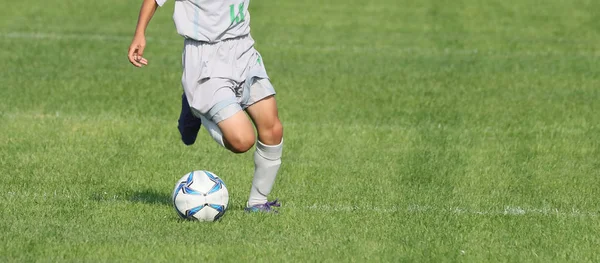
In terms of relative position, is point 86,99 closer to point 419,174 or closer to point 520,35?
point 419,174

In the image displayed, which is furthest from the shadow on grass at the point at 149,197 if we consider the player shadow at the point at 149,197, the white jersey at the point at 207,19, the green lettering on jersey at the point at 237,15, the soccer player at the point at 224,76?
the green lettering on jersey at the point at 237,15

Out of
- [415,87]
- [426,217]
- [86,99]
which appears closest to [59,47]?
[86,99]

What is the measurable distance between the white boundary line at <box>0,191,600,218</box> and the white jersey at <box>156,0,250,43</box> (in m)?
1.26

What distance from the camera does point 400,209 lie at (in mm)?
7941

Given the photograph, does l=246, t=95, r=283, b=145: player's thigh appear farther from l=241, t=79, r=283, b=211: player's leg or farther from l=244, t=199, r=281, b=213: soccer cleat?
l=244, t=199, r=281, b=213: soccer cleat

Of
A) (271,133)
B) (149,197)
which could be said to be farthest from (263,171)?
(149,197)

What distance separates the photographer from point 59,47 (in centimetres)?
1611

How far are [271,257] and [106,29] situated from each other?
12.2 meters

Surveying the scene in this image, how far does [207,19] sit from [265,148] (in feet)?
3.00

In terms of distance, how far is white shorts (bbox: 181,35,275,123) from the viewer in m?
7.32

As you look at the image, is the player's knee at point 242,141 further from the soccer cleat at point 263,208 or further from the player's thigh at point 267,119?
the soccer cleat at point 263,208

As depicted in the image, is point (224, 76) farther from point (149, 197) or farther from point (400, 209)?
point (400, 209)

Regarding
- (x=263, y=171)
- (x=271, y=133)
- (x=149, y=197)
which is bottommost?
(x=149, y=197)

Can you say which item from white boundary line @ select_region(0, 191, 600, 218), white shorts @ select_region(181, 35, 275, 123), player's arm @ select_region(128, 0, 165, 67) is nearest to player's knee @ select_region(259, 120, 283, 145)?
white shorts @ select_region(181, 35, 275, 123)
